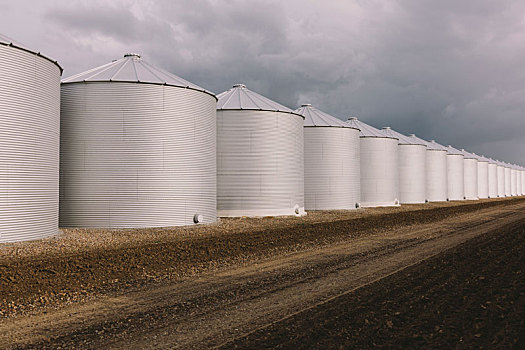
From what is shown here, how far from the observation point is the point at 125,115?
23469mm

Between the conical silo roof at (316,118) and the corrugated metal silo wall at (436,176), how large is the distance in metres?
28.0

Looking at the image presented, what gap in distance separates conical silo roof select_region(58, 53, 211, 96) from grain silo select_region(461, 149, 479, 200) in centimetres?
6885

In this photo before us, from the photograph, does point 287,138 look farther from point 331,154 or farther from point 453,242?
point 453,242

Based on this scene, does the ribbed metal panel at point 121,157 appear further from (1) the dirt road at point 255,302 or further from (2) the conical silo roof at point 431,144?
(2) the conical silo roof at point 431,144

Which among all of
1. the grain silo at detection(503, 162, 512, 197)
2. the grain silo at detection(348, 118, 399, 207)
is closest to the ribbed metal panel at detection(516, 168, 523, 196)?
the grain silo at detection(503, 162, 512, 197)

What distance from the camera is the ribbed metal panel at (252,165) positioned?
31594 mm

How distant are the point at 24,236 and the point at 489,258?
17.8m

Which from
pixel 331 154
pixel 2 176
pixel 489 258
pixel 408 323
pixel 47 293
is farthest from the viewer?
pixel 331 154

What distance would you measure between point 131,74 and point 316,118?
829 inches

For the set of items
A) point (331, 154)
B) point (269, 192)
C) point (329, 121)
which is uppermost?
point (329, 121)

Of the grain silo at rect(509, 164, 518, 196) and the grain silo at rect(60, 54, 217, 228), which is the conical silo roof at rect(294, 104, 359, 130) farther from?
the grain silo at rect(509, 164, 518, 196)

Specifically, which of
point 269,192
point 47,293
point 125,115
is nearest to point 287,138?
point 269,192

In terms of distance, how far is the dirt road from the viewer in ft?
23.5

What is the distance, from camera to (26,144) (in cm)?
1872
